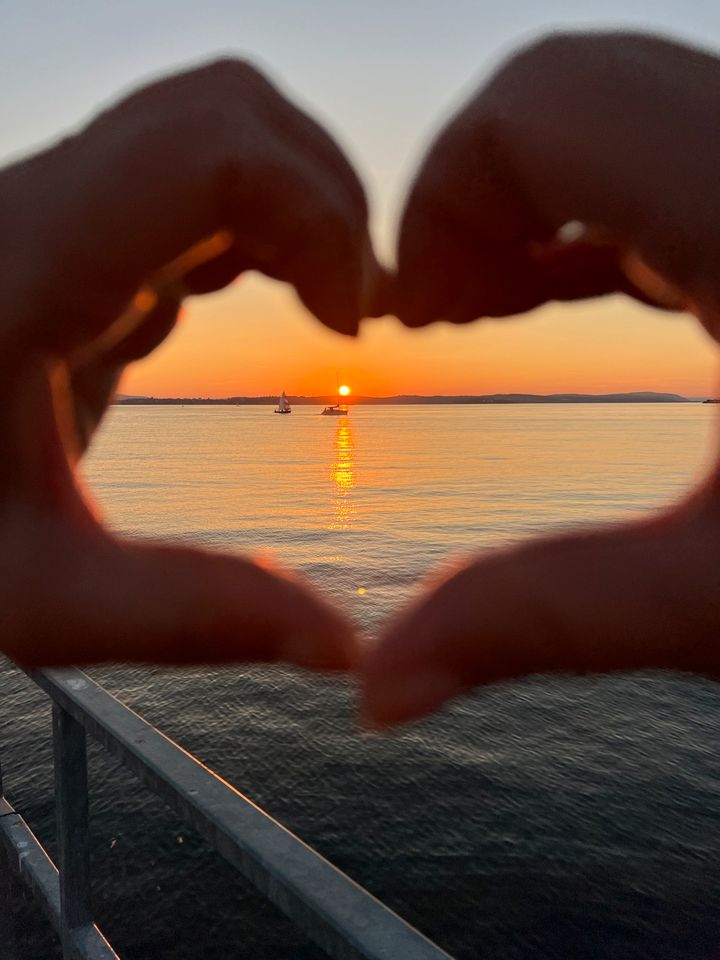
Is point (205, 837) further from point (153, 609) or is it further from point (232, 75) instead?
point (232, 75)

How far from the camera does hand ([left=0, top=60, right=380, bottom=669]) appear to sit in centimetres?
56

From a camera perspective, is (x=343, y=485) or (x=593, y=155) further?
(x=343, y=485)

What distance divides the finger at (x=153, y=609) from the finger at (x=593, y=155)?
1.06 ft

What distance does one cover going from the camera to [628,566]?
54 centimetres

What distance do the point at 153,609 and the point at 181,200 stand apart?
1.12 feet

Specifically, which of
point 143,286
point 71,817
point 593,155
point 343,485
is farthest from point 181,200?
point 343,485

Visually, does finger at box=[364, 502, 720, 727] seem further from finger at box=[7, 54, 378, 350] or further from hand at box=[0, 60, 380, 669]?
finger at box=[7, 54, 378, 350]

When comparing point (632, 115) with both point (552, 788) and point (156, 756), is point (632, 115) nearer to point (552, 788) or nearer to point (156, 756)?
point (156, 756)

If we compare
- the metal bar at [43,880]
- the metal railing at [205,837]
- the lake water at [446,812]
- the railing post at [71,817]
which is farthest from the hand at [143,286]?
the lake water at [446,812]

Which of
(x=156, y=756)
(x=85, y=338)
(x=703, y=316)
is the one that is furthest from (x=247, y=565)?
(x=156, y=756)

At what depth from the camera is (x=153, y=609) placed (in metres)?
0.59

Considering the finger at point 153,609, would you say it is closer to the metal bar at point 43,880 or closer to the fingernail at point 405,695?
the fingernail at point 405,695

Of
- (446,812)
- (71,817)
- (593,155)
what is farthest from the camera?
(446,812)

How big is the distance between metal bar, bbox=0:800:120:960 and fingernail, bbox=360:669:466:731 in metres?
3.08
